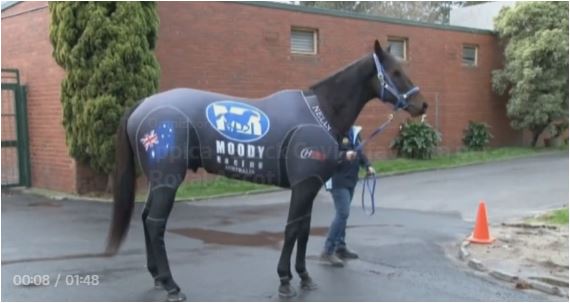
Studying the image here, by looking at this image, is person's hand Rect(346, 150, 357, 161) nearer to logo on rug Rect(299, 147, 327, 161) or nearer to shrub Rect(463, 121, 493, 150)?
logo on rug Rect(299, 147, 327, 161)

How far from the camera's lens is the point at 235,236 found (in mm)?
8547

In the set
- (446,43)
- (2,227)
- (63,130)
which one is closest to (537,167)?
(446,43)

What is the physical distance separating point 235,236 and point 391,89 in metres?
3.72

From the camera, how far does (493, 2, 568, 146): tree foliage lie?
21.8 m

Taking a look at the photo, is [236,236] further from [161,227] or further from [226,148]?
[226,148]

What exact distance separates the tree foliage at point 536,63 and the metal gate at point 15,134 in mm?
16468

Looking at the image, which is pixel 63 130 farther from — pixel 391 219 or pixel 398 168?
pixel 398 168

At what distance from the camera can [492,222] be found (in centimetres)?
991

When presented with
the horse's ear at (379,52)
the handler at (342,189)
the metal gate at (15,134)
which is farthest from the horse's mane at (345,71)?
the metal gate at (15,134)

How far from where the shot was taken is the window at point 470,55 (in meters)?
22.6

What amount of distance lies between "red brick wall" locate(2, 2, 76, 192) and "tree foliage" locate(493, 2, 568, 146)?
15.9 m

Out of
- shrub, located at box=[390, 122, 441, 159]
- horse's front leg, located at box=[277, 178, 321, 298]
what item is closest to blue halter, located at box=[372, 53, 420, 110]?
horse's front leg, located at box=[277, 178, 321, 298]

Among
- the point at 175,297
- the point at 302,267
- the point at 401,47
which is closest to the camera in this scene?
the point at 175,297

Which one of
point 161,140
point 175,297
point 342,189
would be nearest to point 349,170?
point 342,189
